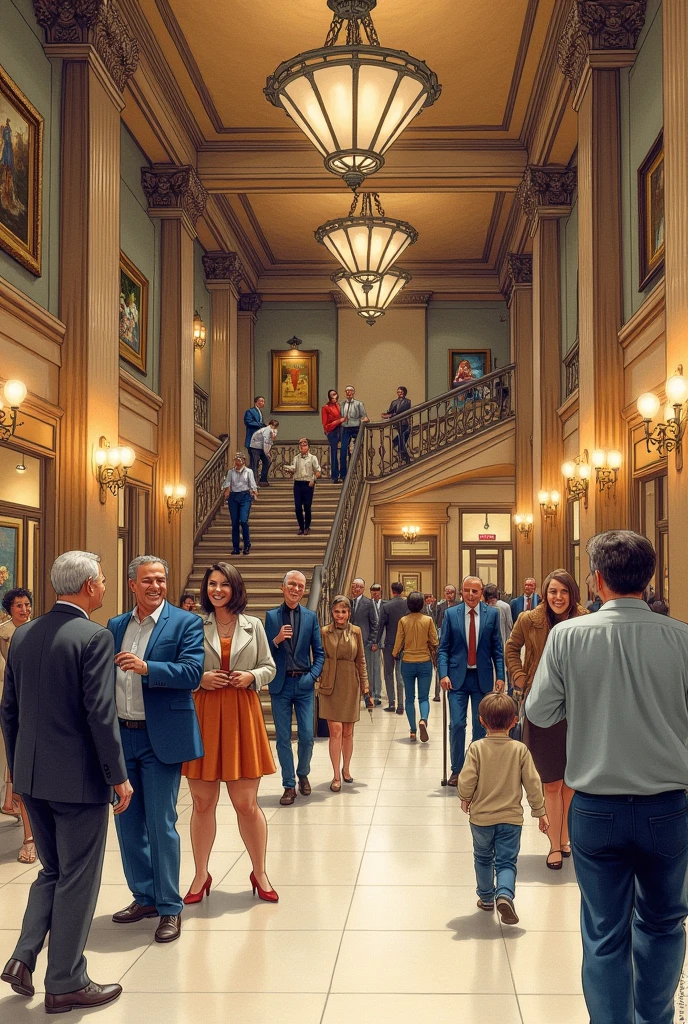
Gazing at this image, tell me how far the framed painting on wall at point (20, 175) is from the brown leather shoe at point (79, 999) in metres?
6.54

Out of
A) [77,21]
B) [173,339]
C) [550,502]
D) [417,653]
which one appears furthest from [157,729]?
[550,502]

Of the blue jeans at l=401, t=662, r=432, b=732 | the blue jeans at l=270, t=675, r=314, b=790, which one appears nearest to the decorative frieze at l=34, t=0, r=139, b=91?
the blue jeans at l=270, t=675, r=314, b=790

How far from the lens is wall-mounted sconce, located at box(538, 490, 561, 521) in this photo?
14.6 meters

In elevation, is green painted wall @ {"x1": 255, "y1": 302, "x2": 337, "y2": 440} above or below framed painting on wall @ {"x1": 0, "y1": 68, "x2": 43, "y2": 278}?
above

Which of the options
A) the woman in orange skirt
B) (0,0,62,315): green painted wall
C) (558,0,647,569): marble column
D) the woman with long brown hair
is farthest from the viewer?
(558,0,647,569): marble column

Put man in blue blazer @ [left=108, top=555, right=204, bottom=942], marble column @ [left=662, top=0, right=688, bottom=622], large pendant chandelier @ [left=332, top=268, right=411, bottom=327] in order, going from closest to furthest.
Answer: man in blue blazer @ [left=108, top=555, right=204, bottom=942] < marble column @ [left=662, top=0, right=688, bottom=622] < large pendant chandelier @ [left=332, top=268, right=411, bottom=327]

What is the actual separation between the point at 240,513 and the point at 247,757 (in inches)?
396

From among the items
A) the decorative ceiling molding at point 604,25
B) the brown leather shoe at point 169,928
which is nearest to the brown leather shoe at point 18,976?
the brown leather shoe at point 169,928

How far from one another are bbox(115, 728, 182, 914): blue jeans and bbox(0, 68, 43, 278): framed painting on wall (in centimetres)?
550

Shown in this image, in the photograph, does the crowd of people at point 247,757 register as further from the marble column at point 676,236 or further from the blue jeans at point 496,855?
the marble column at point 676,236

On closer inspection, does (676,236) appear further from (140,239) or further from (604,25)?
(140,239)

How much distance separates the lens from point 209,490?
17.6 m

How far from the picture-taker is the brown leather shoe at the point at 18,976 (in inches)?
148

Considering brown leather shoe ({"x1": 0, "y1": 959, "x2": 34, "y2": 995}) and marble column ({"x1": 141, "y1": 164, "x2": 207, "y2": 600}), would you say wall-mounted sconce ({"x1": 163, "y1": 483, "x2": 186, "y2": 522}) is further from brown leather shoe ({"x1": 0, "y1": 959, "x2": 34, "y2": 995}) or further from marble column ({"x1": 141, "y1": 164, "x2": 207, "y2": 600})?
brown leather shoe ({"x1": 0, "y1": 959, "x2": 34, "y2": 995})
